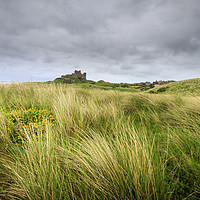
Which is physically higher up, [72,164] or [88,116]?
[88,116]

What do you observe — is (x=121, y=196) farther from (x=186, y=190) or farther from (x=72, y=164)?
(x=186, y=190)

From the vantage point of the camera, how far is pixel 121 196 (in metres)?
1.04

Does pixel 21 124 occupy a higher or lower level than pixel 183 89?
lower

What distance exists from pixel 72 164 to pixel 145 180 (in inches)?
31.9

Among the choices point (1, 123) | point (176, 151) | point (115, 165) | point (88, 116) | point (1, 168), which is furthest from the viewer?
point (88, 116)

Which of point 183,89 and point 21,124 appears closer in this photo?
point 21,124

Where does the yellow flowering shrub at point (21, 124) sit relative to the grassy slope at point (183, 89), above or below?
below

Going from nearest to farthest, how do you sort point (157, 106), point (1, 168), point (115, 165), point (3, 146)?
1. point (115, 165)
2. point (1, 168)
3. point (3, 146)
4. point (157, 106)

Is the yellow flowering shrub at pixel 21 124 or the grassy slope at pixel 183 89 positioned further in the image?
the grassy slope at pixel 183 89

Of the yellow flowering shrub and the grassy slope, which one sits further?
the grassy slope

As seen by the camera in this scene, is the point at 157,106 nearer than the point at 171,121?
No

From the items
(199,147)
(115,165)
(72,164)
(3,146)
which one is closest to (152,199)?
(115,165)

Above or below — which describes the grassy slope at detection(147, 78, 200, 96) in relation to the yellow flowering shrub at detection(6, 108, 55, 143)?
above

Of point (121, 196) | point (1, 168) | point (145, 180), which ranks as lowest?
point (1, 168)
